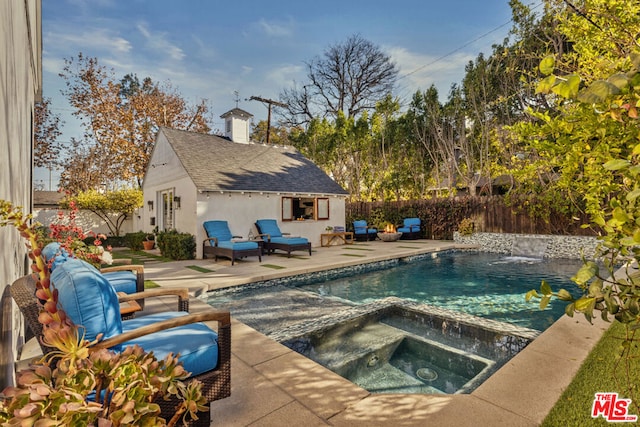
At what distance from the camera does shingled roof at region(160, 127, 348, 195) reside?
1218cm

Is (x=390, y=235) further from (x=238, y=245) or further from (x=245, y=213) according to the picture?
(x=238, y=245)

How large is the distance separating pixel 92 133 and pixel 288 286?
71.0 feet

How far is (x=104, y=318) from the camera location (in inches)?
74.8

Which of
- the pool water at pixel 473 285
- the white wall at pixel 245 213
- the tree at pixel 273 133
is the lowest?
the pool water at pixel 473 285

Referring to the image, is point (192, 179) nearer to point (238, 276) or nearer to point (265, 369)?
point (238, 276)

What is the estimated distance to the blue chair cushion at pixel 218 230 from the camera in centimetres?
1083

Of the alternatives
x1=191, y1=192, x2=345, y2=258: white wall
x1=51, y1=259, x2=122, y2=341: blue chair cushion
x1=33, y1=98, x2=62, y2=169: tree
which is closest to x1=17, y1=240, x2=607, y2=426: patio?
x1=51, y1=259, x2=122, y2=341: blue chair cushion

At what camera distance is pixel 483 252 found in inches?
542

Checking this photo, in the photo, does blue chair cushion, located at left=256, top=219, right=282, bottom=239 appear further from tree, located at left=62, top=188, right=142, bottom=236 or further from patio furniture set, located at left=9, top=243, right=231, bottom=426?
patio furniture set, located at left=9, top=243, right=231, bottom=426

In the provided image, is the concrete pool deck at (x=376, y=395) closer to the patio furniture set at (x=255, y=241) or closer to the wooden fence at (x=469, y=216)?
the patio furniture set at (x=255, y=241)

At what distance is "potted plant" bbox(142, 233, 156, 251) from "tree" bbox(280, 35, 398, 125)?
1789cm

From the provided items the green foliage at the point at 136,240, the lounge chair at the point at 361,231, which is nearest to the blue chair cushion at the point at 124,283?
the green foliage at the point at 136,240

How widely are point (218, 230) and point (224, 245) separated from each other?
143 centimetres

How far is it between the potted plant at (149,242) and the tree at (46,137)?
13.7 meters
